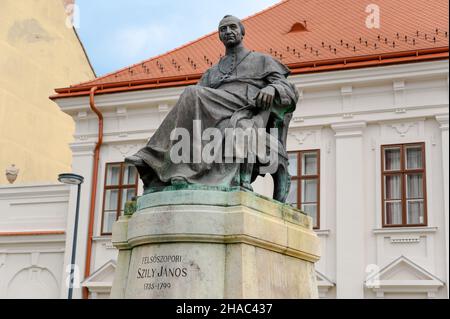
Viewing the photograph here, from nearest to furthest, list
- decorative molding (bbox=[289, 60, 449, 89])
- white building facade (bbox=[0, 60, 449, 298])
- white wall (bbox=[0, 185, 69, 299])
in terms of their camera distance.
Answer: white building facade (bbox=[0, 60, 449, 298]) → decorative molding (bbox=[289, 60, 449, 89]) → white wall (bbox=[0, 185, 69, 299])

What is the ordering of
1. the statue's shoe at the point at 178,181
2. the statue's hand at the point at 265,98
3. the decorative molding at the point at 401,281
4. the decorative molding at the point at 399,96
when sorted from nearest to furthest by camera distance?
the statue's shoe at the point at 178,181, the statue's hand at the point at 265,98, the decorative molding at the point at 401,281, the decorative molding at the point at 399,96

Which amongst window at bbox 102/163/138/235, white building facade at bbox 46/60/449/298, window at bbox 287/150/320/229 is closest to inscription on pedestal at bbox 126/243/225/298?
white building facade at bbox 46/60/449/298

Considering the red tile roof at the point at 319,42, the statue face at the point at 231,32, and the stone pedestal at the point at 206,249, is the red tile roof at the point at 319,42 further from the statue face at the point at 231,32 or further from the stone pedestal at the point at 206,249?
the stone pedestal at the point at 206,249

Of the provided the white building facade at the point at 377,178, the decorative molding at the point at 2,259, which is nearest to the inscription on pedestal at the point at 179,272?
the white building facade at the point at 377,178

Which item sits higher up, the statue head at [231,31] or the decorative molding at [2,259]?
the statue head at [231,31]

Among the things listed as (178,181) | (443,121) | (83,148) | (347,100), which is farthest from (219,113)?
A: (83,148)

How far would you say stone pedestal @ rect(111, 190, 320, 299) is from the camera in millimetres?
6055

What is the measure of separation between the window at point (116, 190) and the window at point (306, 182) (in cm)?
361

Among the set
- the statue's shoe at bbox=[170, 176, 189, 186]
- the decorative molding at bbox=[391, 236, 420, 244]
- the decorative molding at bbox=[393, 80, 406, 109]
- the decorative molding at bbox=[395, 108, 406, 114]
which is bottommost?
the statue's shoe at bbox=[170, 176, 189, 186]

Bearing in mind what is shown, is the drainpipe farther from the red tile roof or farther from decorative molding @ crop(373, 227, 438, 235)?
decorative molding @ crop(373, 227, 438, 235)

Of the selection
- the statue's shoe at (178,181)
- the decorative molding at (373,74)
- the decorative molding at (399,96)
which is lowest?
the statue's shoe at (178,181)

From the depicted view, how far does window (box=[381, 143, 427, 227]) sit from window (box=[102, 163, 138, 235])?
5502 millimetres

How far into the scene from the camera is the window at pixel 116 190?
1856cm
